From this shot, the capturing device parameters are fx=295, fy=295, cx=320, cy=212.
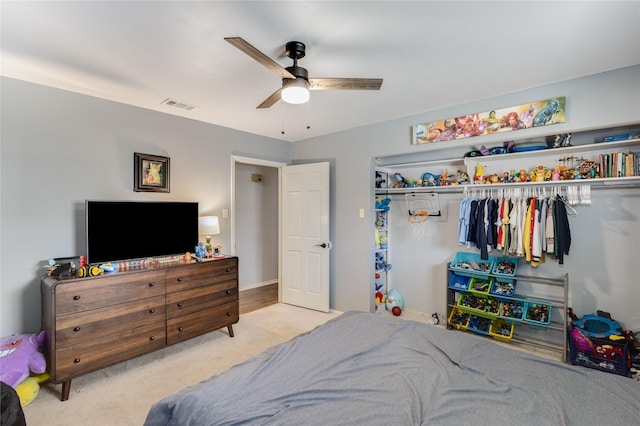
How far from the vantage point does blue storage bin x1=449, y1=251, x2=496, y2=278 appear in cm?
323

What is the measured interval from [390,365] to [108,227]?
263 cm

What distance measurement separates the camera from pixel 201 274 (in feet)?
9.95

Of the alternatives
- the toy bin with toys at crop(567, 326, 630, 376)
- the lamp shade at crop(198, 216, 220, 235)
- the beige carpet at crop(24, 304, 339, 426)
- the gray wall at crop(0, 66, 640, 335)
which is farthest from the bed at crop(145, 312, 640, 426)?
the lamp shade at crop(198, 216, 220, 235)

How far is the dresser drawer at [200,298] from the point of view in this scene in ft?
9.25

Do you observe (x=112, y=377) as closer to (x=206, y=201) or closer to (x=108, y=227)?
(x=108, y=227)

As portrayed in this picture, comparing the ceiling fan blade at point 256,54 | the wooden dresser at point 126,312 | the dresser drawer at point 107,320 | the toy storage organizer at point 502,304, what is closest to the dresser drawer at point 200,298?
the wooden dresser at point 126,312

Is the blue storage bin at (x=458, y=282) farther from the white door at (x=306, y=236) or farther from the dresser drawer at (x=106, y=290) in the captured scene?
the dresser drawer at (x=106, y=290)

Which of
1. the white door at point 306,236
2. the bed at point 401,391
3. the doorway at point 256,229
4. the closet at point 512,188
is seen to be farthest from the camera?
the doorway at point 256,229

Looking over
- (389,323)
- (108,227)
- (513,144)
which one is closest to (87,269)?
(108,227)

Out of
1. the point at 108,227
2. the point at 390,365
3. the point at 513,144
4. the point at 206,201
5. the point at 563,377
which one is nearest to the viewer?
the point at 563,377

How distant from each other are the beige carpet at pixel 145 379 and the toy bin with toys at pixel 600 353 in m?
2.55

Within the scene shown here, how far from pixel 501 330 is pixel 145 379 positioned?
3.44 metres

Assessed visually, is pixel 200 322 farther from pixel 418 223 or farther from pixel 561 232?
pixel 561 232

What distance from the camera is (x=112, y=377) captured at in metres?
2.50
